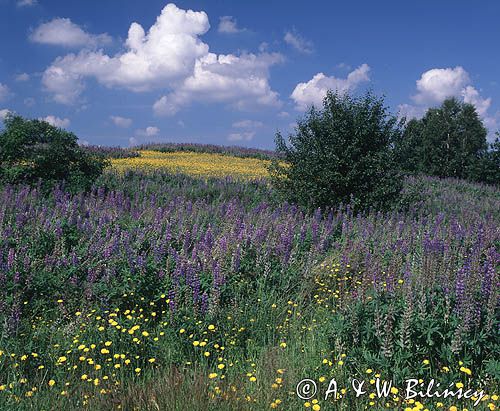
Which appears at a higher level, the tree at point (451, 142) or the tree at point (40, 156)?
the tree at point (451, 142)

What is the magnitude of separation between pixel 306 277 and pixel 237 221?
223 cm

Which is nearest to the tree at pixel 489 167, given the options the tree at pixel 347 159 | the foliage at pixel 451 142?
the foliage at pixel 451 142

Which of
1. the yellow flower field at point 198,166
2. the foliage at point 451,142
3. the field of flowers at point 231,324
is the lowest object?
the field of flowers at point 231,324

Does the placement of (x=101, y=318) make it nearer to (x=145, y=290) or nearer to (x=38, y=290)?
(x=145, y=290)

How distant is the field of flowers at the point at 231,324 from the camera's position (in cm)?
419

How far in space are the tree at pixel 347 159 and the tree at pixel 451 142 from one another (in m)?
24.7

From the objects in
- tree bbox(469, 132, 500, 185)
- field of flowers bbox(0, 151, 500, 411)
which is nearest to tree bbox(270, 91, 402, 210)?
field of flowers bbox(0, 151, 500, 411)

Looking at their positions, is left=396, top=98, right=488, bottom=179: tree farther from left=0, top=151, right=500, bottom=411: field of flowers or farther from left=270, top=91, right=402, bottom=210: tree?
left=0, top=151, right=500, bottom=411: field of flowers

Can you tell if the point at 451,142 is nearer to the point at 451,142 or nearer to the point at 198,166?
the point at 451,142

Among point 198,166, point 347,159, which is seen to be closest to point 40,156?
point 347,159

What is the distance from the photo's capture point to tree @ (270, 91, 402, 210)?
1349 cm

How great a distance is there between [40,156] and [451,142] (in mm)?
31991

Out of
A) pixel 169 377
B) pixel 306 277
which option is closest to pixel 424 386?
pixel 169 377

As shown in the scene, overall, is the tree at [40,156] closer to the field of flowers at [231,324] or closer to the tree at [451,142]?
the field of flowers at [231,324]
